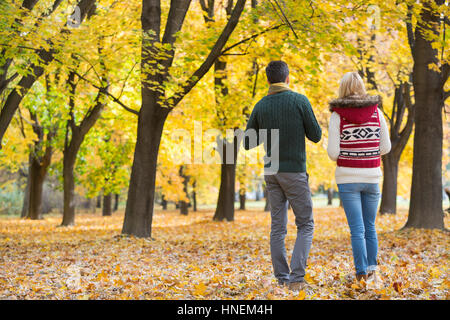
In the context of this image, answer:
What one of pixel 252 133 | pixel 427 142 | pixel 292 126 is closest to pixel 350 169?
pixel 292 126

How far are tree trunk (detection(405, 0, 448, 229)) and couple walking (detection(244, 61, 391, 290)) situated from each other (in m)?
5.68

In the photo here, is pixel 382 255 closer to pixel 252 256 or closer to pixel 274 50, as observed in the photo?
pixel 252 256

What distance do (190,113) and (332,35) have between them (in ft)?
28.6

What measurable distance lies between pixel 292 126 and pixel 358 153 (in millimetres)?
697

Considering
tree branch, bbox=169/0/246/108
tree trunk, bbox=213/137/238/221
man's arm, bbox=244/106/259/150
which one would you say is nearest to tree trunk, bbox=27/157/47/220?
tree trunk, bbox=213/137/238/221

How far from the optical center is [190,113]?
16094 millimetres

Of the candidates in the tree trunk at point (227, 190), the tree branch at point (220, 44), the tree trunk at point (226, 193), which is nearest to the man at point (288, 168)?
→ the tree branch at point (220, 44)

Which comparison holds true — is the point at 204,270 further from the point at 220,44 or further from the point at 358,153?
the point at 220,44

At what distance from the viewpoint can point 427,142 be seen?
30.2ft

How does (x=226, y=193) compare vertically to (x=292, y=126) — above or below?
below

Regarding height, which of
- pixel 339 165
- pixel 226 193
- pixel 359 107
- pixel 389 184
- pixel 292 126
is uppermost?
pixel 359 107

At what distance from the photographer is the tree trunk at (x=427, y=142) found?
9.15 meters
